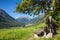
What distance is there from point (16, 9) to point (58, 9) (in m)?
15.1

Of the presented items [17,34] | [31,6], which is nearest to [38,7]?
[31,6]

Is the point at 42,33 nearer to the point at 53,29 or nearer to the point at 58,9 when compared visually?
the point at 53,29

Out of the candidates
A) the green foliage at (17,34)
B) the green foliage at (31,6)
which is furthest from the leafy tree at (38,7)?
the green foliage at (17,34)

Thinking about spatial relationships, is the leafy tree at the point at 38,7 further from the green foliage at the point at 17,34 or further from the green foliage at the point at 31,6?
the green foliage at the point at 17,34

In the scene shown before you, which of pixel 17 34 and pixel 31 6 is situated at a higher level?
pixel 31 6

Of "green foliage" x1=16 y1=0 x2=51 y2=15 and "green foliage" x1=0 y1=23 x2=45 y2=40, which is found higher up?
"green foliage" x1=16 y1=0 x2=51 y2=15

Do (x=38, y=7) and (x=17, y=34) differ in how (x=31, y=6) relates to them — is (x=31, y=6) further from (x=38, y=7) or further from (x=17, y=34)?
(x=17, y=34)

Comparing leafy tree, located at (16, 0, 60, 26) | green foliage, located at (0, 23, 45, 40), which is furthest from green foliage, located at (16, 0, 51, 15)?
green foliage, located at (0, 23, 45, 40)

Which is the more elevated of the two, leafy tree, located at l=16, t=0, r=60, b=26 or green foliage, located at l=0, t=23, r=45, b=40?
leafy tree, located at l=16, t=0, r=60, b=26

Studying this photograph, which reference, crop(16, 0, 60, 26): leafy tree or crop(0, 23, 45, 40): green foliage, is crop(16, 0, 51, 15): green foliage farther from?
crop(0, 23, 45, 40): green foliage

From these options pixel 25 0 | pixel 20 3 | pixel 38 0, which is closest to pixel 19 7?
pixel 20 3

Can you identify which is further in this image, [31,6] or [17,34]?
[17,34]

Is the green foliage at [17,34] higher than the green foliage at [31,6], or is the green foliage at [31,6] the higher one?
the green foliage at [31,6]

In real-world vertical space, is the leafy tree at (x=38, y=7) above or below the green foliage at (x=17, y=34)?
above
